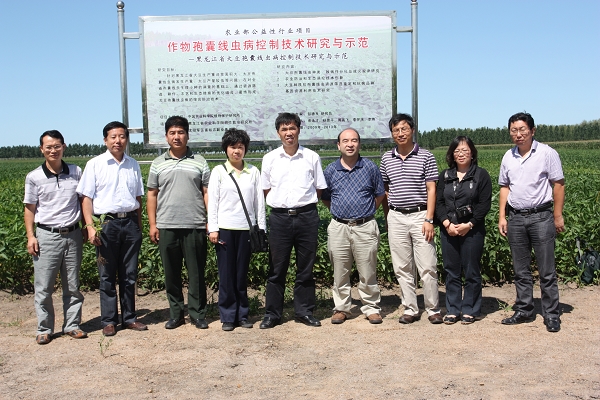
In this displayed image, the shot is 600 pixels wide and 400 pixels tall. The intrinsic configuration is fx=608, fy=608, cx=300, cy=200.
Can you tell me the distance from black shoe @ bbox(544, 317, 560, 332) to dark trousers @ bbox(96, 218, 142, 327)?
3591 millimetres

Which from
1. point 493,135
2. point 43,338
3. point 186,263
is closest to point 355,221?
point 186,263

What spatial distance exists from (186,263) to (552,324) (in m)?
3.20

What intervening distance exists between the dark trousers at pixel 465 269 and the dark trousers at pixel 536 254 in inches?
11.7

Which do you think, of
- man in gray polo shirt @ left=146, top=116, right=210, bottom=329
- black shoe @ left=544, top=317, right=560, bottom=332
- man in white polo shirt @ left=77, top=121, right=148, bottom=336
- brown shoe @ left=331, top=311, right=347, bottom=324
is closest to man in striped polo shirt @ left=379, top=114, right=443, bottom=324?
brown shoe @ left=331, top=311, right=347, bottom=324

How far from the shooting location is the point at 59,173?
5133 mm

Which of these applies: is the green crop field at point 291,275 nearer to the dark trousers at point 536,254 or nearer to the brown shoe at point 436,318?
the brown shoe at point 436,318

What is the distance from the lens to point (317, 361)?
177 inches

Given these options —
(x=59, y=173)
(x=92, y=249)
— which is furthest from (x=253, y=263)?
(x=59, y=173)

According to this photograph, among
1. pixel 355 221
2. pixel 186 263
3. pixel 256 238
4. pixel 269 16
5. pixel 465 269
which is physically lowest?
pixel 465 269

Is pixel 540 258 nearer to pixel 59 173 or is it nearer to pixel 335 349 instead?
pixel 335 349

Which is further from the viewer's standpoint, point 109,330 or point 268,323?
point 268,323

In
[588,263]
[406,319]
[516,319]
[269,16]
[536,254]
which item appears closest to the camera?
[536,254]

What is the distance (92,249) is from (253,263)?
6.05ft

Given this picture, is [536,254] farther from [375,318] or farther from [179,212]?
[179,212]
